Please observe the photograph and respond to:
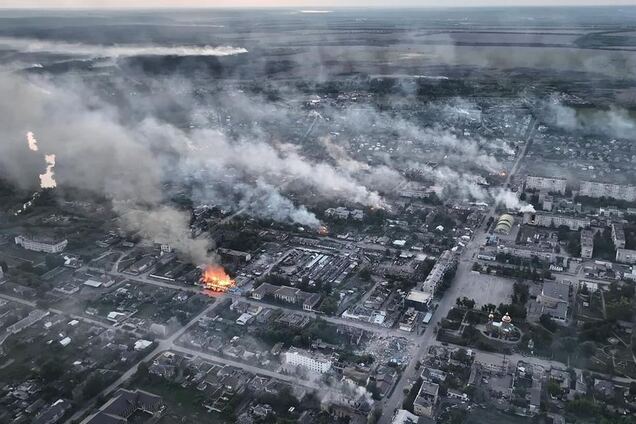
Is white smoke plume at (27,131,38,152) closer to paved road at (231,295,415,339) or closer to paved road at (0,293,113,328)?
paved road at (0,293,113,328)

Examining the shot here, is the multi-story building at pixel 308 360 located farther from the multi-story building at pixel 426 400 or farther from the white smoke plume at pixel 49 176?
the white smoke plume at pixel 49 176

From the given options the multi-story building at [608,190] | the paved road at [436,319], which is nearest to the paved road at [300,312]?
the paved road at [436,319]

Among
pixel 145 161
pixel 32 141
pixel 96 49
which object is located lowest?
pixel 145 161

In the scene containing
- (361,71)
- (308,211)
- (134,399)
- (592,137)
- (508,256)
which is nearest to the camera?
(134,399)

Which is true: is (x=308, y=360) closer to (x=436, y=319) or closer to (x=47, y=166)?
(x=436, y=319)

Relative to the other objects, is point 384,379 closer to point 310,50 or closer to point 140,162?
point 140,162

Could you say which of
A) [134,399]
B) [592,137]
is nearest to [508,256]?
[134,399]

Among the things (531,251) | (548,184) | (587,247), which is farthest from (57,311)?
(548,184)
